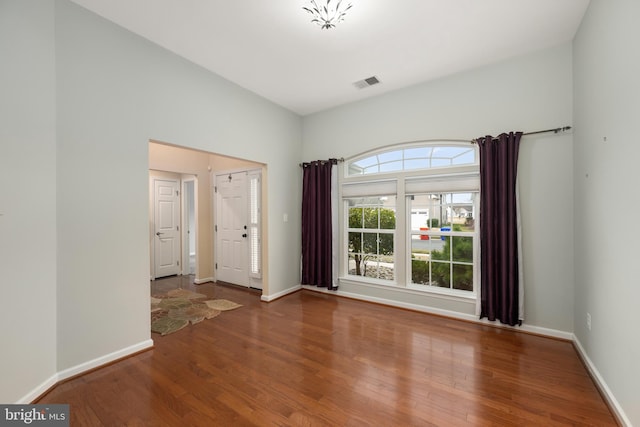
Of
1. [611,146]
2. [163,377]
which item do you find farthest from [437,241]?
[163,377]

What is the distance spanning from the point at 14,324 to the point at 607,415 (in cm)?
412

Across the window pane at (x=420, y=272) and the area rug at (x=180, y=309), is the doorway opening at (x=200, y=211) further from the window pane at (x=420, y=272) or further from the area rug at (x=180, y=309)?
the window pane at (x=420, y=272)

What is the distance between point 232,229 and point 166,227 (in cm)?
177

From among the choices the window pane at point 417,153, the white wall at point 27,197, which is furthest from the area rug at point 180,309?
the window pane at point 417,153

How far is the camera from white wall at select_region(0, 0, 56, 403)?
1828 millimetres

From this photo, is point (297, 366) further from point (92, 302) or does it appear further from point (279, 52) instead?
point (279, 52)

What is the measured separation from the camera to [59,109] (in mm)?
2201

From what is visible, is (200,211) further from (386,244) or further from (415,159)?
(415,159)

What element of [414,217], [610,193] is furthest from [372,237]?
[610,193]

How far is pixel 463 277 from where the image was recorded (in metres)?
3.59

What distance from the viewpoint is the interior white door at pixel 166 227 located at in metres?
5.63

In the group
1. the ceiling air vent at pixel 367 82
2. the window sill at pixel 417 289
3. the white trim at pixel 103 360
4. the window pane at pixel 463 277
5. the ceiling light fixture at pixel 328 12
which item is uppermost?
the ceiling air vent at pixel 367 82

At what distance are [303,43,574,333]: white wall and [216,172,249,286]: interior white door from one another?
3250 millimetres

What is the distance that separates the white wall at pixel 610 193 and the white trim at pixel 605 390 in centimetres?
4
